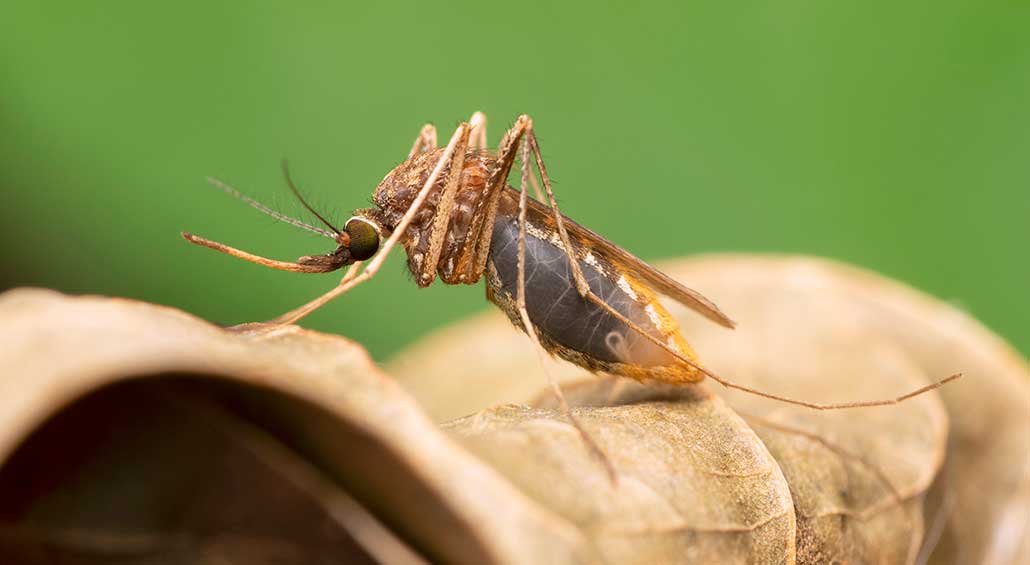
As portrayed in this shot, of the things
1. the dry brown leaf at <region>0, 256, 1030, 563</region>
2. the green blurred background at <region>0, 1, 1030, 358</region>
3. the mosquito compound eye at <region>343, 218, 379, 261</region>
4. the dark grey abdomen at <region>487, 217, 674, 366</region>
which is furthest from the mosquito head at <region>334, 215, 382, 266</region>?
the green blurred background at <region>0, 1, 1030, 358</region>

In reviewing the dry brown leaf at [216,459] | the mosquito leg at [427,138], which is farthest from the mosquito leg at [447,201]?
the dry brown leaf at [216,459]

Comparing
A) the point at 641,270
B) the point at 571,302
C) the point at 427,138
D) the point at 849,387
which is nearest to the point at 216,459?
the point at 571,302

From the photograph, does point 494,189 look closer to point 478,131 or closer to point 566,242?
point 566,242

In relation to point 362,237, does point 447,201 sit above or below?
above

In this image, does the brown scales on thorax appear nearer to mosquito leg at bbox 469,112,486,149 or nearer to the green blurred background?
mosquito leg at bbox 469,112,486,149

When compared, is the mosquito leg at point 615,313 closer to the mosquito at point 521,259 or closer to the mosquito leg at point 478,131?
the mosquito at point 521,259

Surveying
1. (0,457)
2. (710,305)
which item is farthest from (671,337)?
(0,457)

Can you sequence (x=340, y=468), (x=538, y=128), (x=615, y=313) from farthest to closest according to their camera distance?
(x=538, y=128) < (x=615, y=313) < (x=340, y=468)
